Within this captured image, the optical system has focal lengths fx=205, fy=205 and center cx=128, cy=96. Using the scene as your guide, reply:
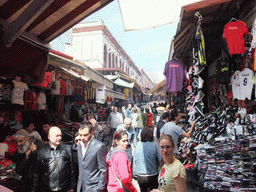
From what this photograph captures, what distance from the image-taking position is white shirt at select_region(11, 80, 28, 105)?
467 cm

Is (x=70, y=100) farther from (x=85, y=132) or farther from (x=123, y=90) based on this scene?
(x=123, y=90)

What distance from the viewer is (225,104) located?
545cm

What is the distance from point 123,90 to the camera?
2042 cm

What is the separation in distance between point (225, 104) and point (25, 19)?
16.3ft

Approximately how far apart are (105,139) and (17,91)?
8.43 ft

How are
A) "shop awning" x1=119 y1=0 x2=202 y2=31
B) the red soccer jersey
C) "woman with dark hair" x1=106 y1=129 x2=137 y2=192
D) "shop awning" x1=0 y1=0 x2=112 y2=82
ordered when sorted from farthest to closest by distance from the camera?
"shop awning" x1=119 y1=0 x2=202 y2=31
the red soccer jersey
"woman with dark hair" x1=106 y1=129 x2=137 y2=192
"shop awning" x1=0 y1=0 x2=112 y2=82

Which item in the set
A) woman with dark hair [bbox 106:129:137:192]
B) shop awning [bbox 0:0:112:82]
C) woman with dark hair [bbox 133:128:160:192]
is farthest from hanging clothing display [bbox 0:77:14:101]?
woman with dark hair [bbox 133:128:160:192]

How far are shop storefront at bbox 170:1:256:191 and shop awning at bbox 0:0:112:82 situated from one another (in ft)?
6.34

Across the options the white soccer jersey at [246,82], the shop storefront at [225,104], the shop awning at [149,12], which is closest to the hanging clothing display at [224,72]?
the shop storefront at [225,104]

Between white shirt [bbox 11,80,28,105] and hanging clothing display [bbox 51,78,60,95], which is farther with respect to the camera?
hanging clothing display [bbox 51,78,60,95]

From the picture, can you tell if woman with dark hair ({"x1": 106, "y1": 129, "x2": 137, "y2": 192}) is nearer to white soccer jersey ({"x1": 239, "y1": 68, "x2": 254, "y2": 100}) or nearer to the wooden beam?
the wooden beam

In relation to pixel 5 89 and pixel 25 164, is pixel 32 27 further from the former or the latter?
pixel 25 164

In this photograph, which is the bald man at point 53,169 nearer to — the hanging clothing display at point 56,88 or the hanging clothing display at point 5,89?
the hanging clothing display at point 5,89

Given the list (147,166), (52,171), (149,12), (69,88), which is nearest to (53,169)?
(52,171)
